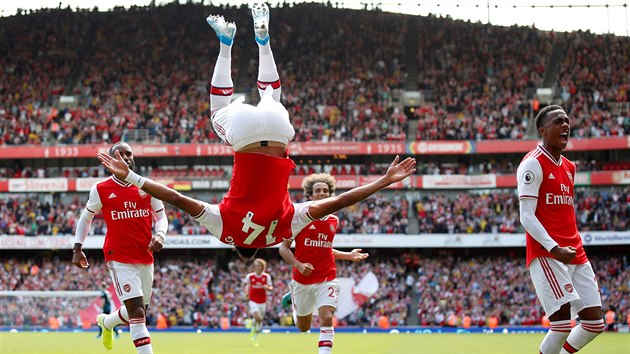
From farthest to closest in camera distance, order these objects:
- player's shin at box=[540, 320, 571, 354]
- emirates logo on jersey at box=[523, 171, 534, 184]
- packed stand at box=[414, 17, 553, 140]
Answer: packed stand at box=[414, 17, 553, 140] → emirates logo on jersey at box=[523, 171, 534, 184] → player's shin at box=[540, 320, 571, 354]

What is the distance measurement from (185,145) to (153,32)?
11.1 metres

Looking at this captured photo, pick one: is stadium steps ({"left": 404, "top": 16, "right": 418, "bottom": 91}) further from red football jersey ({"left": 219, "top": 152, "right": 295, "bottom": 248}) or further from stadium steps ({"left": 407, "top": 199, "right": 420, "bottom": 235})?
red football jersey ({"left": 219, "top": 152, "right": 295, "bottom": 248})

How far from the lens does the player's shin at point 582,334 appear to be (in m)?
9.34

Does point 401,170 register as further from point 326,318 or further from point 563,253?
point 326,318

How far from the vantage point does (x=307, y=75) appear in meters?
49.1

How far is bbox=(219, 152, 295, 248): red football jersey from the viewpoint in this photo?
8.34 m

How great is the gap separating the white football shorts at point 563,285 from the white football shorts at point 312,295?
409cm

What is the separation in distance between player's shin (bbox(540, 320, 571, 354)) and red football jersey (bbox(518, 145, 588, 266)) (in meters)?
0.71

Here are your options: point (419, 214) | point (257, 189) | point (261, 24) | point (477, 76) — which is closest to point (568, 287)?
point (257, 189)

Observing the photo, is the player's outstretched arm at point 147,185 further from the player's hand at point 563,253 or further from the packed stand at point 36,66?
the packed stand at point 36,66

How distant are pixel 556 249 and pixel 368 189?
7.66 feet

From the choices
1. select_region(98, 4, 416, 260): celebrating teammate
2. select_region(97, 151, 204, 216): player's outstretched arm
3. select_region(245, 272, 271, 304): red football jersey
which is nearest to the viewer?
select_region(97, 151, 204, 216): player's outstretched arm

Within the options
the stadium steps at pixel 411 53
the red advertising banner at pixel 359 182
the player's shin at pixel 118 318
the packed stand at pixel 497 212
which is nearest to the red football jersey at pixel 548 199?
the player's shin at pixel 118 318

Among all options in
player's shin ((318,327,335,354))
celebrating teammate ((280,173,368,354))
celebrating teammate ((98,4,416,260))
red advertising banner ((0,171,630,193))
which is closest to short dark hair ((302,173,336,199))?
celebrating teammate ((280,173,368,354))
